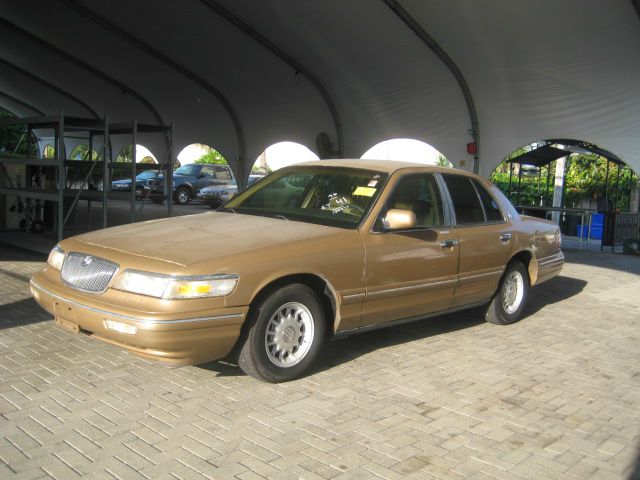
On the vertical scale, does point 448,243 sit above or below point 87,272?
above

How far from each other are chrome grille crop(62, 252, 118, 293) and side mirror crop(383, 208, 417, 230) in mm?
2142

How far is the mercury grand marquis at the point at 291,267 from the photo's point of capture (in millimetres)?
4105

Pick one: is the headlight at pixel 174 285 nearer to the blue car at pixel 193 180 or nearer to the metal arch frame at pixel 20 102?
the blue car at pixel 193 180

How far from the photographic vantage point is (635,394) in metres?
4.95

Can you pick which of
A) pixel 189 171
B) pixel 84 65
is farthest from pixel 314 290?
pixel 189 171

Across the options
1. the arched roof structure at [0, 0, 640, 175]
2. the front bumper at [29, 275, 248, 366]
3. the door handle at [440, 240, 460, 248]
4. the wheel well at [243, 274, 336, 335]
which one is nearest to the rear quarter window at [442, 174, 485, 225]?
the door handle at [440, 240, 460, 248]

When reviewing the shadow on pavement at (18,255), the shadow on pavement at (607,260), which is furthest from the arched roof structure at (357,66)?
the shadow on pavement at (18,255)

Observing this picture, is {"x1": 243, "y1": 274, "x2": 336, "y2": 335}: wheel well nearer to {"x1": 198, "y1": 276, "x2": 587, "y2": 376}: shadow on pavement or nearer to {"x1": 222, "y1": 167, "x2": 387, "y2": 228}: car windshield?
{"x1": 198, "y1": 276, "x2": 587, "y2": 376}: shadow on pavement

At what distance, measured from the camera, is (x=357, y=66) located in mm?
15320

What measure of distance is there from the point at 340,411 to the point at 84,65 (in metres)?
19.5

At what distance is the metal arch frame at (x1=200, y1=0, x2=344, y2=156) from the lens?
14602 mm

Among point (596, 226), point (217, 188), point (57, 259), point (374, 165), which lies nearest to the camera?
point (57, 259)

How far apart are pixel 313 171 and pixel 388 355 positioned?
182cm

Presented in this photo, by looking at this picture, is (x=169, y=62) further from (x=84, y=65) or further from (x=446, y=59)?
(x=446, y=59)
